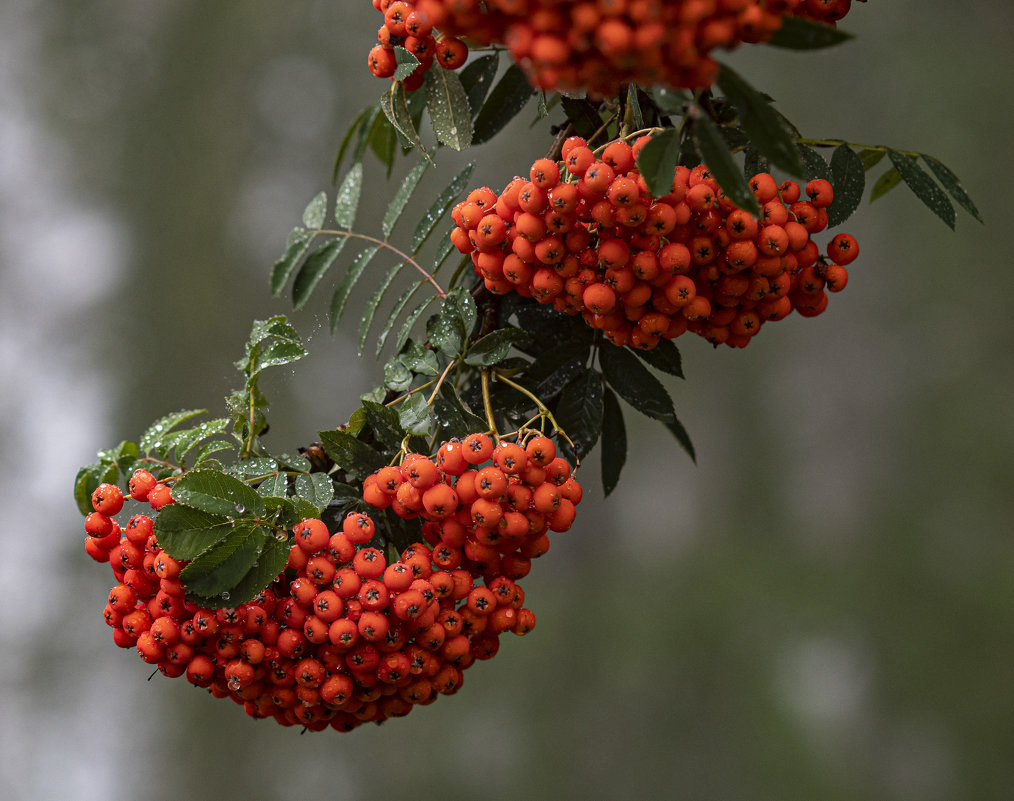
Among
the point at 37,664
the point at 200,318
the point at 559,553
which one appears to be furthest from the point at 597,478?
the point at 37,664

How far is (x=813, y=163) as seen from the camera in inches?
31.0

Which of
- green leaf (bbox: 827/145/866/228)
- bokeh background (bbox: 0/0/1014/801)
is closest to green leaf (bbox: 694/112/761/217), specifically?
green leaf (bbox: 827/145/866/228)

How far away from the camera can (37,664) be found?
2.50 meters

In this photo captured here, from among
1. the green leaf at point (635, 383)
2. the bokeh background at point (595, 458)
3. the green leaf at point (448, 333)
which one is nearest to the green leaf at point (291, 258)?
the green leaf at point (448, 333)

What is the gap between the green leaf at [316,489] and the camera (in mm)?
763

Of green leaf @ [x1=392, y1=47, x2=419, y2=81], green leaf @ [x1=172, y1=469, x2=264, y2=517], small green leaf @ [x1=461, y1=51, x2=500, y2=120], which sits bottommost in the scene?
green leaf @ [x1=172, y1=469, x2=264, y2=517]

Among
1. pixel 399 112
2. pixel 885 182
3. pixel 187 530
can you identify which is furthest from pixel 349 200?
pixel 885 182

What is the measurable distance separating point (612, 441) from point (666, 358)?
0.15 meters

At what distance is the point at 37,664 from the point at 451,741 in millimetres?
1217

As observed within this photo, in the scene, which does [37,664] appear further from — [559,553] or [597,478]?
[597,478]

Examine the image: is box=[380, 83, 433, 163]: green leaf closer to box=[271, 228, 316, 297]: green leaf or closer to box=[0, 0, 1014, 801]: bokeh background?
box=[271, 228, 316, 297]: green leaf

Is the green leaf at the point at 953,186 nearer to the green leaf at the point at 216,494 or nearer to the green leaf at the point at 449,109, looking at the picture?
the green leaf at the point at 449,109

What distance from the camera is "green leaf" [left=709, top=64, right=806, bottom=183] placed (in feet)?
1.61

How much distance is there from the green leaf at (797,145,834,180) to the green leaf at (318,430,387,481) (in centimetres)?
47
